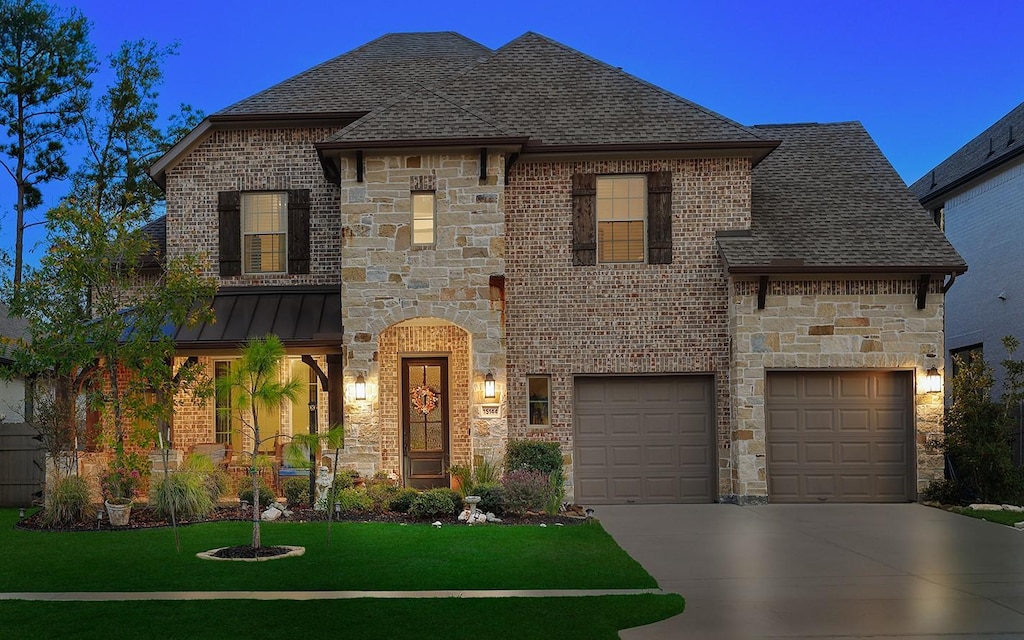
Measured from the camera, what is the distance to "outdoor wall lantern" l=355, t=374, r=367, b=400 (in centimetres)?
1572

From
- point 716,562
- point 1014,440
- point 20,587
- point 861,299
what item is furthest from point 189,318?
point 1014,440

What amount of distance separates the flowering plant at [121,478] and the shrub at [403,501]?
3677 millimetres

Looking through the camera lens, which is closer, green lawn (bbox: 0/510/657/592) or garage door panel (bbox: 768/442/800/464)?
green lawn (bbox: 0/510/657/592)

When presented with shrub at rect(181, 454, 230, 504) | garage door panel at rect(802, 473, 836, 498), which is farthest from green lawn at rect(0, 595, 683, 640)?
garage door panel at rect(802, 473, 836, 498)

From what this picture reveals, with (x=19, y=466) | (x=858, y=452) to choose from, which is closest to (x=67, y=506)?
(x=19, y=466)

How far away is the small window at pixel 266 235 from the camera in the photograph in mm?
18078

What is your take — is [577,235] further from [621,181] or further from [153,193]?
[153,193]

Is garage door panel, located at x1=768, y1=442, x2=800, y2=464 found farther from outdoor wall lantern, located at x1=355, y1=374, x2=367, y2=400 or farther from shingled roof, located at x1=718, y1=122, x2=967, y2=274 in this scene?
outdoor wall lantern, located at x1=355, y1=374, x2=367, y2=400

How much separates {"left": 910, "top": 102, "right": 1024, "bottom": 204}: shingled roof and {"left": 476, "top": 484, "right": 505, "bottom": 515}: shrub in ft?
43.1

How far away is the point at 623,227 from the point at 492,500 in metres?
5.69

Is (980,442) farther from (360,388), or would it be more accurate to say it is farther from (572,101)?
(360,388)

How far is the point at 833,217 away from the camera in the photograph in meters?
17.4

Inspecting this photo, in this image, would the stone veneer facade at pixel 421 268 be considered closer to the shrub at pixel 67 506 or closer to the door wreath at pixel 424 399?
the door wreath at pixel 424 399

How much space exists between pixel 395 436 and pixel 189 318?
14.3 feet
